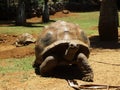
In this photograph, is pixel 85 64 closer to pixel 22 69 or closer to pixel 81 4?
pixel 22 69

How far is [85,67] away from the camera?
7859 millimetres

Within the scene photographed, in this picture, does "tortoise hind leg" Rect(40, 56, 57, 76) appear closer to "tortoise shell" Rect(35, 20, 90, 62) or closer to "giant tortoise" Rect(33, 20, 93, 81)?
"giant tortoise" Rect(33, 20, 93, 81)

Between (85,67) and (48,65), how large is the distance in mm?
823

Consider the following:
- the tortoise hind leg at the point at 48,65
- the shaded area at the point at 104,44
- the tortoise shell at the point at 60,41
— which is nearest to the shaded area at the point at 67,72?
the tortoise hind leg at the point at 48,65

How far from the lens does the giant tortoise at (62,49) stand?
7.81 metres

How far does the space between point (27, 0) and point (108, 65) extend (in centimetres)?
1820

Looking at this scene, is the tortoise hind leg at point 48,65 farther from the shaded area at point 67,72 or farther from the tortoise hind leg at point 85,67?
the tortoise hind leg at point 85,67

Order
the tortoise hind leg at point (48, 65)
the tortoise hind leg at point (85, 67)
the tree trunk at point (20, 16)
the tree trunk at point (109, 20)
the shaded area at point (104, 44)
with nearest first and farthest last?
the tortoise hind leg at point (85, 67) → the tortoise hind leg at point (48, 65) → the shaded area at point (104, 44) → the tree trunk at point (109, 20) → the tree trunk at point (20, 16)

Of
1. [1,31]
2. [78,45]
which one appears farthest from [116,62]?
[1,31]

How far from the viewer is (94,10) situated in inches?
1247

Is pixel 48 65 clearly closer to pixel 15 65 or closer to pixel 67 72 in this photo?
pixel 67 72

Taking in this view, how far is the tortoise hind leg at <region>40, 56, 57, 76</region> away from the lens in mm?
7897

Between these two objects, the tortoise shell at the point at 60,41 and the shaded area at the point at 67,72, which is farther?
the shaded area at the point at 67,72

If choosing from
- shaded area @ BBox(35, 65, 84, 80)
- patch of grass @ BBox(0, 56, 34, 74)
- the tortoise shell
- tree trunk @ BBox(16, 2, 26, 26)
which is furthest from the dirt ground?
tree trunk @ BBox(16, 2, 26, 26)
